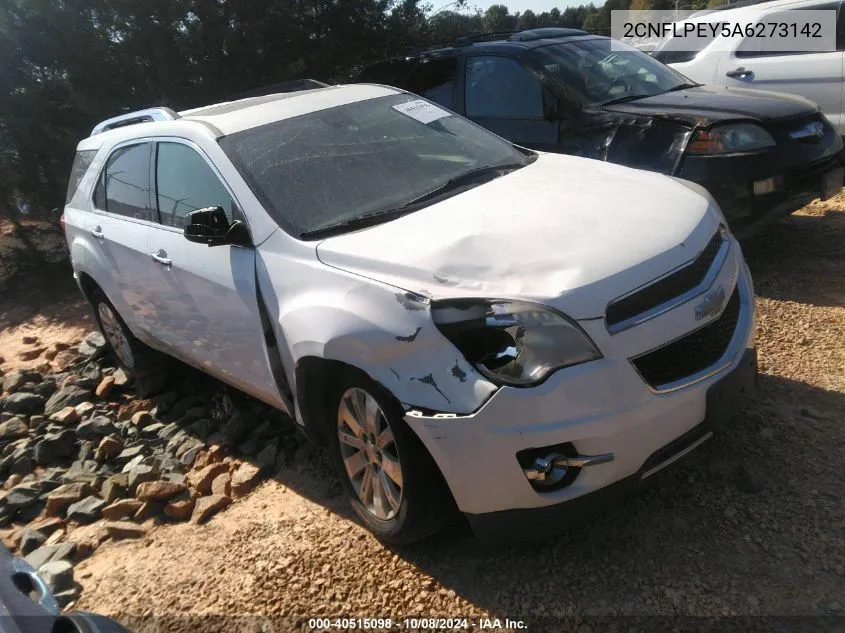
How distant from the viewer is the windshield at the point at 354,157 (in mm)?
3383

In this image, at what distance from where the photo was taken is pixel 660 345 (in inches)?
98.7

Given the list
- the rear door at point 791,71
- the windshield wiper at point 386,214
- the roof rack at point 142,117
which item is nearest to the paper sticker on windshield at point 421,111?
the windshield wiper at point 386,214

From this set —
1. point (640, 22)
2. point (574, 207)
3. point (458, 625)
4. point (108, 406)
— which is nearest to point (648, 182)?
point (574, 207)

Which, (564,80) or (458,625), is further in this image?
(564,80)

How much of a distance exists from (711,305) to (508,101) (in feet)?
12.2

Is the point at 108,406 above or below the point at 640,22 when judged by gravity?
below

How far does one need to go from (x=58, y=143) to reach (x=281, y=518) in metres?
6.71

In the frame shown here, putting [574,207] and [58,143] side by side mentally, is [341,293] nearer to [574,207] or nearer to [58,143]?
[574,207]

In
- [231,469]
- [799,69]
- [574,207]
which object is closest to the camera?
[574,207]

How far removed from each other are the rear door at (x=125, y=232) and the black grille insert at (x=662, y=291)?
282 centimetres

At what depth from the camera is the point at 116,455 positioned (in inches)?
187

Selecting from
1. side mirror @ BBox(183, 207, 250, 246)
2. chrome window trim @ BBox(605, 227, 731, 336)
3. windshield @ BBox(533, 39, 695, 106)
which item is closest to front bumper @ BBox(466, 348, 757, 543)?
chrome window trim @ BBox(605, 227, 731, 336)

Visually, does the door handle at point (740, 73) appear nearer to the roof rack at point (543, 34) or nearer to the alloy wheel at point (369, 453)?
the roof rack at point (543, 34)

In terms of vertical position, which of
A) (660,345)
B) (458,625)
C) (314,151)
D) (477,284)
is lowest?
(458,625)
